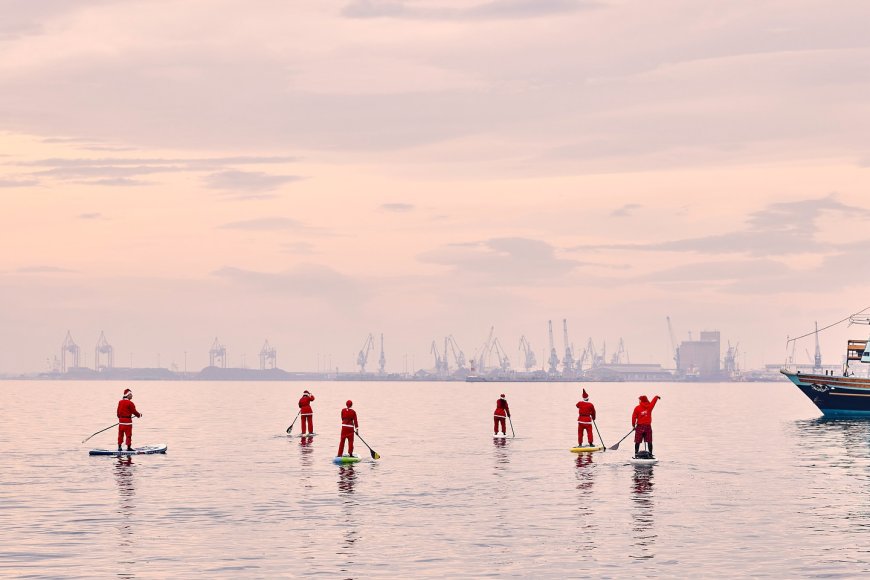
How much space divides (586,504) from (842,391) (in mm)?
64902

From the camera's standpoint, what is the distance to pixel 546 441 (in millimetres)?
63656

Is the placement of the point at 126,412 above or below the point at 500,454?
above

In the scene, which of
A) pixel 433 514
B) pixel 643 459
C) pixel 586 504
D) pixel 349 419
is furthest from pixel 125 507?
pixel 643 459

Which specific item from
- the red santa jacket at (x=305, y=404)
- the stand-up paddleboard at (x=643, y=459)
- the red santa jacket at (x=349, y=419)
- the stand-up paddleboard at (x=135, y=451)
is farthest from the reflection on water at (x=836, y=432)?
the stand-up paddleboard at (x=135, y=451)

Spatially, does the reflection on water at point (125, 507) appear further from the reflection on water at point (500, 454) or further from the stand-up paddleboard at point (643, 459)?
the stand-up paddleboard at point (643, 459)

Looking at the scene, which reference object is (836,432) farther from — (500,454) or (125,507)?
(125,507)

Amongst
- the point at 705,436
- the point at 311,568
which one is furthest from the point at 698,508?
the point at 705,436

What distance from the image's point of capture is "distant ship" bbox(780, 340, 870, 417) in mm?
90812

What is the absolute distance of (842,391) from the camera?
301 feet

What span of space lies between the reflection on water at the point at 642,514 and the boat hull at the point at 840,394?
5254cm

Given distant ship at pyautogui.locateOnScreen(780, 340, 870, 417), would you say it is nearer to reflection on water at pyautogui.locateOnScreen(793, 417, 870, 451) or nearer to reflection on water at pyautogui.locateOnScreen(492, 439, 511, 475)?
reflection on water at pyautogui.locateOnScreen(793, 417, 870, 451)

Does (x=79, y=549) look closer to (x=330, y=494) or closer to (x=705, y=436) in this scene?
(x=330, y=494)

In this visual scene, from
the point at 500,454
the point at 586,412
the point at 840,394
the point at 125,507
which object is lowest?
the point at 125,507

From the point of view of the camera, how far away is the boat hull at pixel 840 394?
3570 inches
